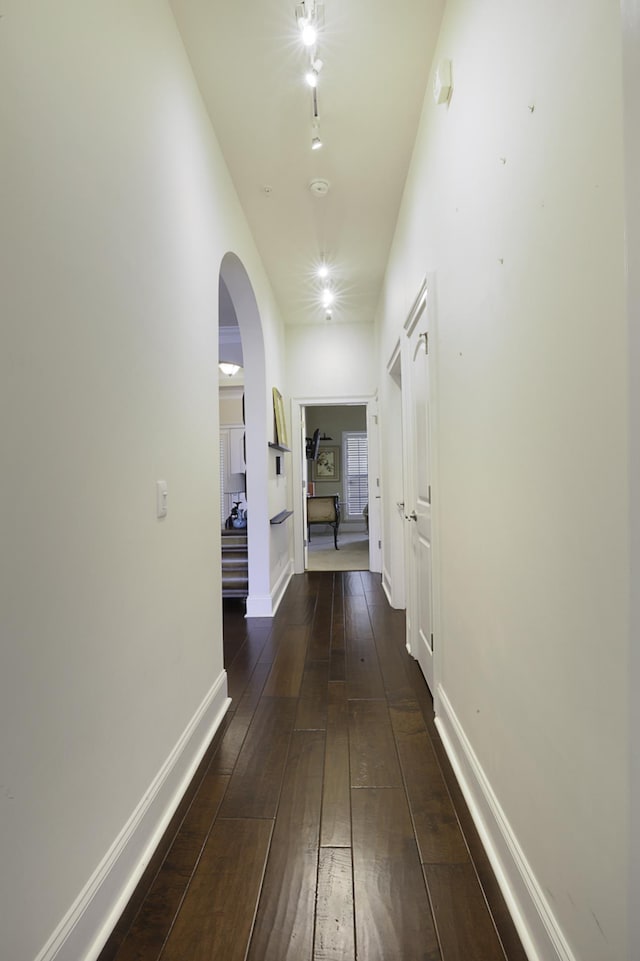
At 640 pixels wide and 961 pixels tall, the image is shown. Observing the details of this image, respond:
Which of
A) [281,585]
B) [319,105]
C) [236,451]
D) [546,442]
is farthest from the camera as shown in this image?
[236,451]

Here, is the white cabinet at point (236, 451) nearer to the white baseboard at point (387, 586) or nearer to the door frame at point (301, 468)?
the door frame at point (301, 468)

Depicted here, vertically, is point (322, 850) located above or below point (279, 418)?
below

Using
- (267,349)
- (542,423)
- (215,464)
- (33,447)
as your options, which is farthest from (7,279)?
(267,349)

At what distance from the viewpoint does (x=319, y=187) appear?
8.30ft

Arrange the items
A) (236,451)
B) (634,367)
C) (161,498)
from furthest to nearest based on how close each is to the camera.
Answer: (236,451)
(161,498)
(634,367)

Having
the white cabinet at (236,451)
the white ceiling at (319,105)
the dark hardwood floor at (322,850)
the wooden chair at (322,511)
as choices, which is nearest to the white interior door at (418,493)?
the dark hardwood floor at (322,850)

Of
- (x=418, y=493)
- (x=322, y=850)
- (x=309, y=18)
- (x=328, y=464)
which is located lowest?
(x=322, y=850)

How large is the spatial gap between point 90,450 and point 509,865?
1490 mm

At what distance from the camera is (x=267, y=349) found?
3.60m

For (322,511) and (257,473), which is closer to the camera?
(257,473)

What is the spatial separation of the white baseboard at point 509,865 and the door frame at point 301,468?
3.19m

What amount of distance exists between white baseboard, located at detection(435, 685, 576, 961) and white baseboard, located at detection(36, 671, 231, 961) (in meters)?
0.97

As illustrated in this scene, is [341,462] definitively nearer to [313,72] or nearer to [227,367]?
[227,367]

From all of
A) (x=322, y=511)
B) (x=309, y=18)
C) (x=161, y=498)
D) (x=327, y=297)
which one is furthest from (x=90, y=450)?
(x=322, y=511)
